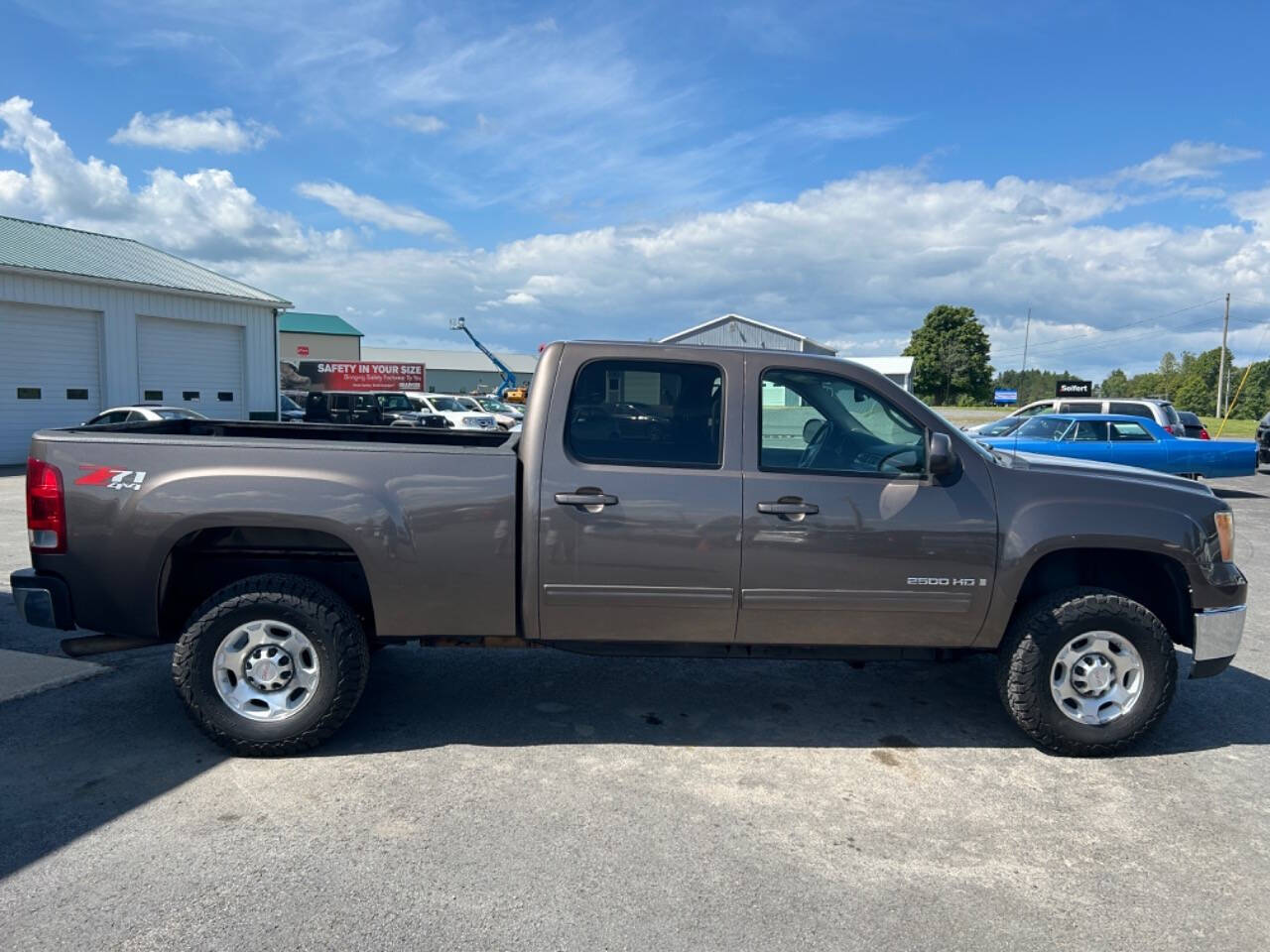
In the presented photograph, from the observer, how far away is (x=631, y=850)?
3.42 m

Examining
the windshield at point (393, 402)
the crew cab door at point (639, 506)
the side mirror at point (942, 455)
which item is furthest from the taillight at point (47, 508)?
the windshield at point (393, 402)

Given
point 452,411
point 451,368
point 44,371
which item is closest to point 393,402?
point 452,411

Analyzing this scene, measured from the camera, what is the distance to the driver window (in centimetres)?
432

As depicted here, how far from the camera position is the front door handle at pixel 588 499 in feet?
13.6

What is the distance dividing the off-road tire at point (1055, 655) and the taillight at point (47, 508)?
458cm

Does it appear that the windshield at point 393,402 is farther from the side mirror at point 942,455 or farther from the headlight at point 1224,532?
the headlight at point 1224,532

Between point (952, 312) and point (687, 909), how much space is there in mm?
85494

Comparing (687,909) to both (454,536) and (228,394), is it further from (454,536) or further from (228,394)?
(228,394)

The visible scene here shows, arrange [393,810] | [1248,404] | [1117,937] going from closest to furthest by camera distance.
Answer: [1117,937]
[393,810]
[1248,404]

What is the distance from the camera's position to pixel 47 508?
415cm

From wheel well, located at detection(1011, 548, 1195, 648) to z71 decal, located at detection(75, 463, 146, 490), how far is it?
4292 millimetres

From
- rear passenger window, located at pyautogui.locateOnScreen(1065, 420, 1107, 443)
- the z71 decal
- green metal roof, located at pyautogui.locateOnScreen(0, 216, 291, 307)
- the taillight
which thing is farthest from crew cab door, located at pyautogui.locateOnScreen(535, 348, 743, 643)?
green metal roof, located at pyautogui.locateOnScreen(0, 216, 291, 307)

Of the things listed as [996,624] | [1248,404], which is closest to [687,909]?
[996,624]

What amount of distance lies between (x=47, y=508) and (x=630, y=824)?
305 cm
